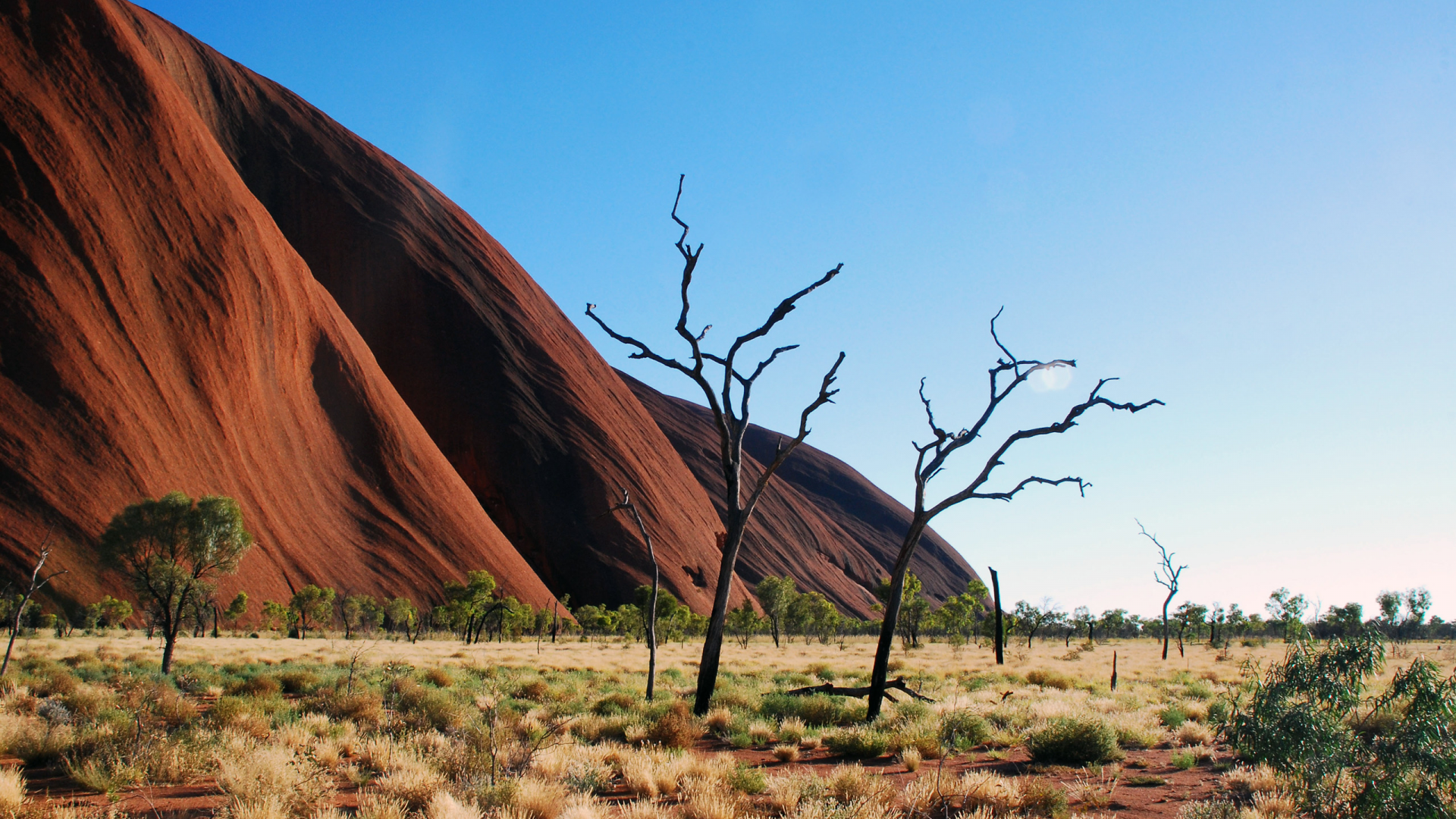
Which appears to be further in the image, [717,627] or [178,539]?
[178,539]

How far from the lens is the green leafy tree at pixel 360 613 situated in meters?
47.6

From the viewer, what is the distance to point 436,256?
263 feet

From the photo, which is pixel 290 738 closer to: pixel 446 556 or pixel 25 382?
pixel 25 382

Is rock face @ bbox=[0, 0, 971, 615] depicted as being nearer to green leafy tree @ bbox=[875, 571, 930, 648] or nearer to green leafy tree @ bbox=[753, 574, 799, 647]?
green leafy tree @ bbox=[753, 574, 799, 647]

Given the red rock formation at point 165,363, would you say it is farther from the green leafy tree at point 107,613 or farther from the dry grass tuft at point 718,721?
the dry grass tuft at point 718,721

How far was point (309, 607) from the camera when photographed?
45312 mm

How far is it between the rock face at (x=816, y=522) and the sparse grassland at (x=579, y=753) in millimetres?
74855

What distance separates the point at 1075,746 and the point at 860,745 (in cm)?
266

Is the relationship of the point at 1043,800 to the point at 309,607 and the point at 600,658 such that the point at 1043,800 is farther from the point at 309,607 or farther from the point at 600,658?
the point at 309,607

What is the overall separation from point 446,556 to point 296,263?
25.9 metres

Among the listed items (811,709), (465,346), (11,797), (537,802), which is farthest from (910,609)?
(11,797)

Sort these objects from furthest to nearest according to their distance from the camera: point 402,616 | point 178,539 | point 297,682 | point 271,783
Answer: point 402,616 → point 178,539 → point 297,682 → point 271,783

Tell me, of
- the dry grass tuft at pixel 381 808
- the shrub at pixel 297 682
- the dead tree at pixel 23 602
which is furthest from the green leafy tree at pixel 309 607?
the dry grass tuft at pixel 381 808

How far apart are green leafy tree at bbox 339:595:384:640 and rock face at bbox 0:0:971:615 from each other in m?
2.19
